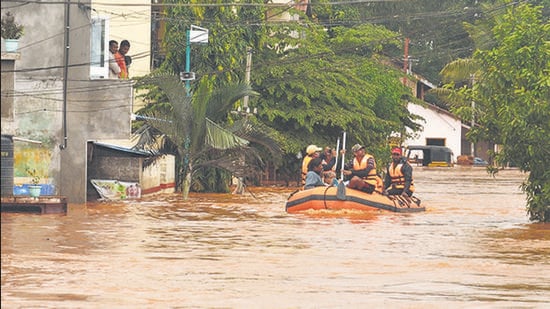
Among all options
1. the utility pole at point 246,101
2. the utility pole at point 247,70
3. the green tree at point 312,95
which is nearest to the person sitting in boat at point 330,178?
the utility pole at point 246,101

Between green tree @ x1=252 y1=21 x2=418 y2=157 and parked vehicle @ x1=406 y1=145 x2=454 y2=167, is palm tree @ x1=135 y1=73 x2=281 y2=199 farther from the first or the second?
parked vehicle @ x1=406 y1=145 x2=454 y2=167

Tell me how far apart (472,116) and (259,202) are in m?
10.1

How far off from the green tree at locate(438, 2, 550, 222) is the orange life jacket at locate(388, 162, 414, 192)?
3021 millimetres

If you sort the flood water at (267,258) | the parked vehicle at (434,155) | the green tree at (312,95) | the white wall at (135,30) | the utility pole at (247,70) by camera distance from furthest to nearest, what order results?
the parked vehicle at (434,155)
the green tree at (312,95)
the white wall at (135,30)
the utility pole at (247,70)
the flood water at (267,258)

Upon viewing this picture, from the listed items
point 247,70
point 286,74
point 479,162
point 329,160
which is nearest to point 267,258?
point 329,160

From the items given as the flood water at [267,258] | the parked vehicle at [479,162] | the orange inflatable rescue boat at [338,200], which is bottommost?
the flood water at [267,258]

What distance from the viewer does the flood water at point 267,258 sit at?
14.0m

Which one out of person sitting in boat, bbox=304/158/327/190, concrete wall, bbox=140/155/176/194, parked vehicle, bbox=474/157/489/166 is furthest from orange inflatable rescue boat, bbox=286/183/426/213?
parked vehicle, bbox=474/157/489/166

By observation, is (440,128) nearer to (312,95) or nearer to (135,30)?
(312,95)

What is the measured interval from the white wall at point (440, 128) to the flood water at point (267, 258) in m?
57.0

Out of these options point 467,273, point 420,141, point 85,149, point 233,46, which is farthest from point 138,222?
point 420,141

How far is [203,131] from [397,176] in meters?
7.43

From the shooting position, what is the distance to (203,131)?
36.0m

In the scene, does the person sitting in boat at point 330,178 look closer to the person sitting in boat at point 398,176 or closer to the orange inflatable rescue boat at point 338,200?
the person sitting in boat at point 398,176
